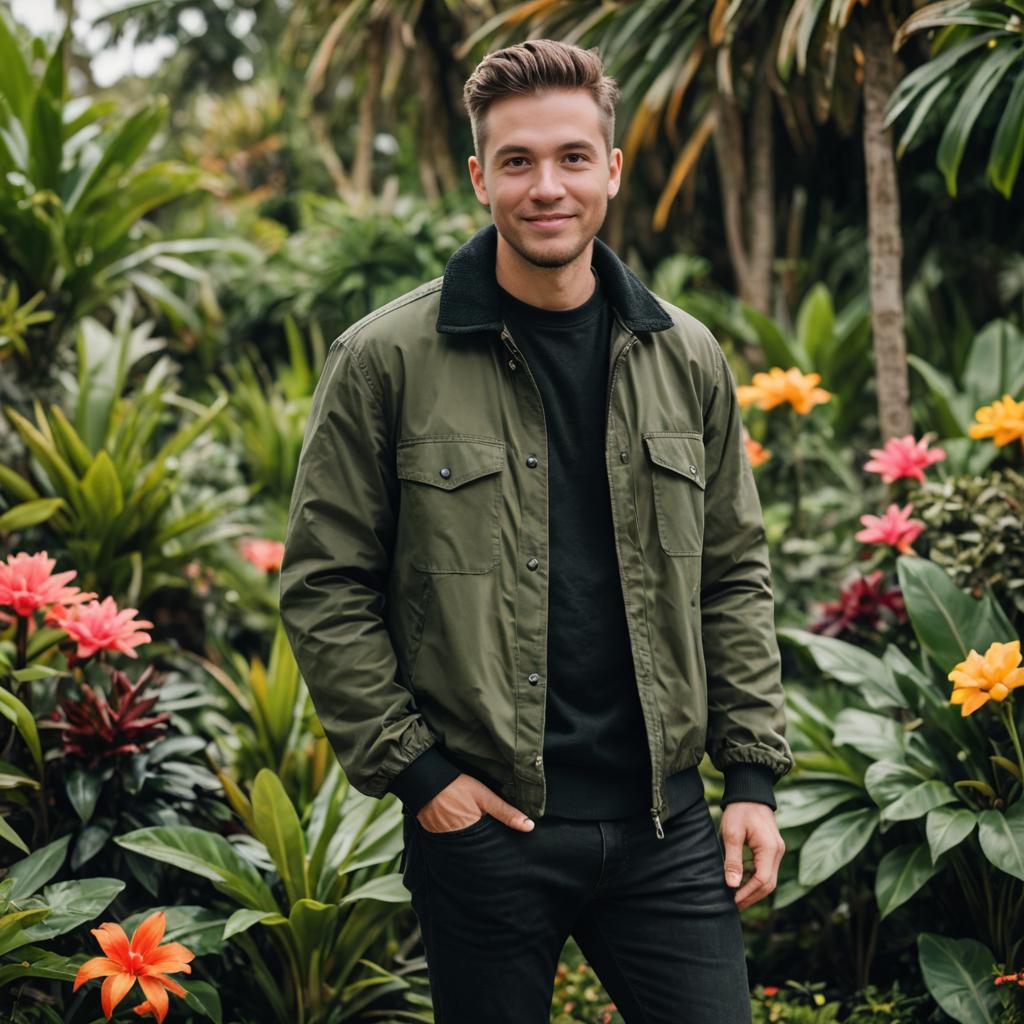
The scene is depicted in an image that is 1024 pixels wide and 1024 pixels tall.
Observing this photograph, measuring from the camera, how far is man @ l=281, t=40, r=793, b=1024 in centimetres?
182

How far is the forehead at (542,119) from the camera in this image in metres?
1.87

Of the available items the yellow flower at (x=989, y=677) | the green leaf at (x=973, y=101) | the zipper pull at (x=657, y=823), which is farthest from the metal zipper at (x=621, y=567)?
the green leaf at (x=973, y=101)

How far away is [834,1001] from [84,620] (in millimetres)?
2200

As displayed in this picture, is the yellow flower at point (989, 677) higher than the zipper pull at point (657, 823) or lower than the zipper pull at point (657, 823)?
lower

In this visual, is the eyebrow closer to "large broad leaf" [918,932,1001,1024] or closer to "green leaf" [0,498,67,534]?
"large broad leaf" [918,932,1001,1024]

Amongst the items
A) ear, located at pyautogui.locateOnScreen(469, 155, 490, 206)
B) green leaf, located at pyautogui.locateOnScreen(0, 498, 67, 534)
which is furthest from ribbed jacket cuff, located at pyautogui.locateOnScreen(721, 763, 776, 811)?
green leaf, located at pyautogui.locateOnScreen(0, 498, 67, 534)

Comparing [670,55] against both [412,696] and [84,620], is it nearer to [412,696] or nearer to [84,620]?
[84,620]

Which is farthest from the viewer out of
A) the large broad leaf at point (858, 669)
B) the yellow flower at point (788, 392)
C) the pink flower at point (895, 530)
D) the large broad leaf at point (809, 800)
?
the yellow flower at point (788, 392)

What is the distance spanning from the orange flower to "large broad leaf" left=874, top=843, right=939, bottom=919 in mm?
1614

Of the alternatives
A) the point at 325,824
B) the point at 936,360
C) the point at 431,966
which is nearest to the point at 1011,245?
the point at 936,360

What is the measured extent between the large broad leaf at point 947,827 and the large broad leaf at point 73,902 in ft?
5.94

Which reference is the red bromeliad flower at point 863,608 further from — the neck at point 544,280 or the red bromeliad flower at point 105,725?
the red bromeliad flower at point 105,725

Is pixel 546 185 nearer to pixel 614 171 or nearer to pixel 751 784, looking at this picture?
pixel 614 171

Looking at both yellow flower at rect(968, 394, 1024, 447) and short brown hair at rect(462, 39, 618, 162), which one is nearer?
short brown hair at rect(462, 39, 618, 162)
